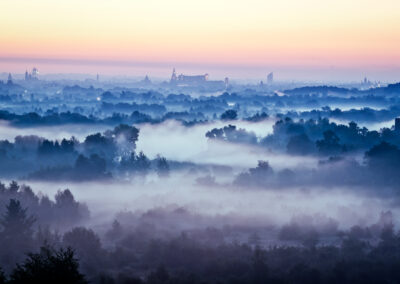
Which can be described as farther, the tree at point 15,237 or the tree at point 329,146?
the tree at point 329,146

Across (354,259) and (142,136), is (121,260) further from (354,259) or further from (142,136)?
(142,136)

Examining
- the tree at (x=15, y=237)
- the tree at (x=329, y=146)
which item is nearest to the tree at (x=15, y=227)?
the tree at (x=15, y=237)

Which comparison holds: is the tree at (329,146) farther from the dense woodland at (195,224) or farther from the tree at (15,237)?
the tree at (15,237)

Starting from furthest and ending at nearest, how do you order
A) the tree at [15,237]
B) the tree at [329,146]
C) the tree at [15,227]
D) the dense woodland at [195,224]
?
the tree at [329,146] → the tree at [15,227] → the tree at [15,237] → the dense woodland at [195,224]

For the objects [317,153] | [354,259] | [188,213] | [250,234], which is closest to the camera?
[354,259]

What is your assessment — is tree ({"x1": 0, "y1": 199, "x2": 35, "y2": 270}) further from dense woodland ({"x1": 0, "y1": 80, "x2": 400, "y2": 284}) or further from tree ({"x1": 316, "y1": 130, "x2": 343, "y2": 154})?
tree ({"x1": 316, "y1": 130, "x2": 343, "y2": 154})

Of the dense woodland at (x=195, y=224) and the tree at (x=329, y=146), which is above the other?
the tree at (x=329, y=146)

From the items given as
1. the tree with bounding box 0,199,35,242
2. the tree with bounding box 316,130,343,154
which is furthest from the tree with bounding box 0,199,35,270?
the tree with bounding box 316,130,343,154

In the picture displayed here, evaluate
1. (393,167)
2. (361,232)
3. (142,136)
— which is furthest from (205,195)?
(142,136)

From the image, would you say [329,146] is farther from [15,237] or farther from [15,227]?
[15,237]

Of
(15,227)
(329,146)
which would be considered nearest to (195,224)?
(15,227)

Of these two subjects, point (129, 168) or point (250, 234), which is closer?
point (250, 234)
